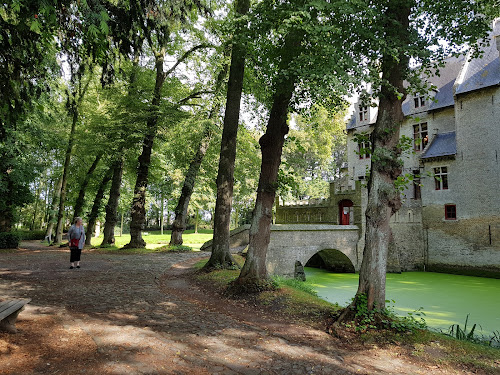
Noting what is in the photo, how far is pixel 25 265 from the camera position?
1096 cm

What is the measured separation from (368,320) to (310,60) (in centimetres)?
453

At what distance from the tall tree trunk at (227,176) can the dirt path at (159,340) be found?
2.71 m

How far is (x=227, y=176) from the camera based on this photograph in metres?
10.2

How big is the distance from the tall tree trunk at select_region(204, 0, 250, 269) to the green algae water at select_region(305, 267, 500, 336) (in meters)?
3.87

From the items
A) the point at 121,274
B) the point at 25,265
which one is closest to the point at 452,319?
the point at 121,274

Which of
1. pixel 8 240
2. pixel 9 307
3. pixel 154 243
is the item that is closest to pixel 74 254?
pixel 9 307

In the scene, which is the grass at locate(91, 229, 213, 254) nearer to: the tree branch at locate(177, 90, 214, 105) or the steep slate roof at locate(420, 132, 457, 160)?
the tree branch at locate(177, 90, 214, 105)

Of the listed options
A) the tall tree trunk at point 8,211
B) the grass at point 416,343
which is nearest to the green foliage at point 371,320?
the grass at point 416,343

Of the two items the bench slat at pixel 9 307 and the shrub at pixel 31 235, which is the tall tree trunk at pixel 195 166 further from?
the shrub at pixel 31 235

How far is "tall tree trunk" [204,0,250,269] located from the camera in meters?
10.1

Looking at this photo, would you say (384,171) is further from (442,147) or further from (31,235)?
(31,235)

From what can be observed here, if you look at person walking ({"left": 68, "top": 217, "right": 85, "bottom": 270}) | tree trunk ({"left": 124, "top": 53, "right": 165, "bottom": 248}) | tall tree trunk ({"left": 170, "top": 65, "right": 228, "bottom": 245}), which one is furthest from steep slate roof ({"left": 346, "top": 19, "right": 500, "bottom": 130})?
person walking ({"left": 68, "top": 217, "right": 85, "bottom": 270})

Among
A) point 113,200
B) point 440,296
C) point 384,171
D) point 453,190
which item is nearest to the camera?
point 384,171

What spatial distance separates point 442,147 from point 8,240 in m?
26.8
